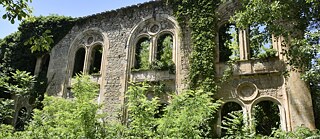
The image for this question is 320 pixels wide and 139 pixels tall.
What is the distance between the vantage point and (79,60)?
15.5 meters

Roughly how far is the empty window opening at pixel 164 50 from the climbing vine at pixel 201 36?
1323mm

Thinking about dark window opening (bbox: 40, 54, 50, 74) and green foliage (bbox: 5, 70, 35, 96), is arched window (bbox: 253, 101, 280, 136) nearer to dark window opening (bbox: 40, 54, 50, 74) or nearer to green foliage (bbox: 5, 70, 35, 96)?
green foliage (bbox: 5, 70, 35, 96)

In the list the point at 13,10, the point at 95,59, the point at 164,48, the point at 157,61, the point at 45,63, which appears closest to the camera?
the point at 13,10

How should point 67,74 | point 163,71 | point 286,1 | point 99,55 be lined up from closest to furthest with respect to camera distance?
point 286,1, point 163,71, point 67,74, point 99,55

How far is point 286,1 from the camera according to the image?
739cm

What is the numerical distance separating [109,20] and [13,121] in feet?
24.7

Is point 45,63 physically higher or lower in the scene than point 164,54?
lower

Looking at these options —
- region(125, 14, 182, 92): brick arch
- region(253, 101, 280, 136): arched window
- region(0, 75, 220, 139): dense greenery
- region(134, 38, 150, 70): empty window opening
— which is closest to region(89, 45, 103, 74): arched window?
region(125, 14, 182, 92): brick arch

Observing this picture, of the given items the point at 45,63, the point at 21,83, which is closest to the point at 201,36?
the point at 21,83

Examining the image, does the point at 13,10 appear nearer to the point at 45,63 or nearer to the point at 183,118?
the point at 183,118

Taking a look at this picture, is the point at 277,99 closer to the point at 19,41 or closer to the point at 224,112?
the point at 224,112

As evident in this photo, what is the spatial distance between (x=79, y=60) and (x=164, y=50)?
16.2 ft

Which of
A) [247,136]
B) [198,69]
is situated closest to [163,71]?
[198,69]

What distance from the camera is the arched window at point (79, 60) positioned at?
15.3 m
